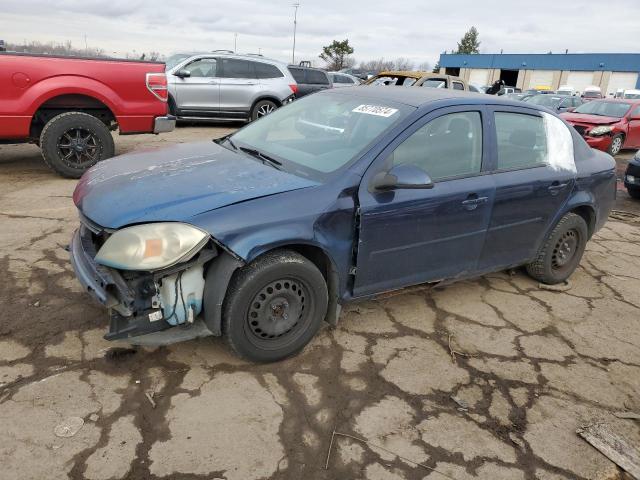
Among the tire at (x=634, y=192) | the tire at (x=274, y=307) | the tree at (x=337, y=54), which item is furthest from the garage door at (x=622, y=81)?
the tire at (x=274, y=307)

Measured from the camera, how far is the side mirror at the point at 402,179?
2945 mm

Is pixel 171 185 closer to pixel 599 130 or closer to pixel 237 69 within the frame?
pixel 237 69

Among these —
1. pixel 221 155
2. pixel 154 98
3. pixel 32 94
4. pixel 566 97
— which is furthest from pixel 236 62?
pixel 566 97

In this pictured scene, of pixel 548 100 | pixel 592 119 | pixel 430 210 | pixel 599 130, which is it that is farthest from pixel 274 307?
pixel 548 100

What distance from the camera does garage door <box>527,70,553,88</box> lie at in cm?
5736

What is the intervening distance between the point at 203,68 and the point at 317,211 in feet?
30.3

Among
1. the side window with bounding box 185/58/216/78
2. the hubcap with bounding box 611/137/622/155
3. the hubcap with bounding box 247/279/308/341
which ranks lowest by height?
the hubcap with bounding box 247/279/308/341

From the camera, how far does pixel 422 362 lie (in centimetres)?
318

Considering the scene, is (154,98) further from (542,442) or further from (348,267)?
(542,442)

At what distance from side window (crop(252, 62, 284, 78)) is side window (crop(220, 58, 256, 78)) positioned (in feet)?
0.39

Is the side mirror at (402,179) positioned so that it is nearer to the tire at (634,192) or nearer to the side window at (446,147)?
the side window at (446,147)

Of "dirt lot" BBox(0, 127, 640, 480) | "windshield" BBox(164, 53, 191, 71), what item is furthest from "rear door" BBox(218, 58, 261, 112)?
"dirt lot" BBox(0, 127, 640, 480)

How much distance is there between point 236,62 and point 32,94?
6.05 m

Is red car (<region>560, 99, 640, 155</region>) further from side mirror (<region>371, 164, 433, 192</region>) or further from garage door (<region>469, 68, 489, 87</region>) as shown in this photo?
garage door (<region>469, 68, 489, 87</region>)
